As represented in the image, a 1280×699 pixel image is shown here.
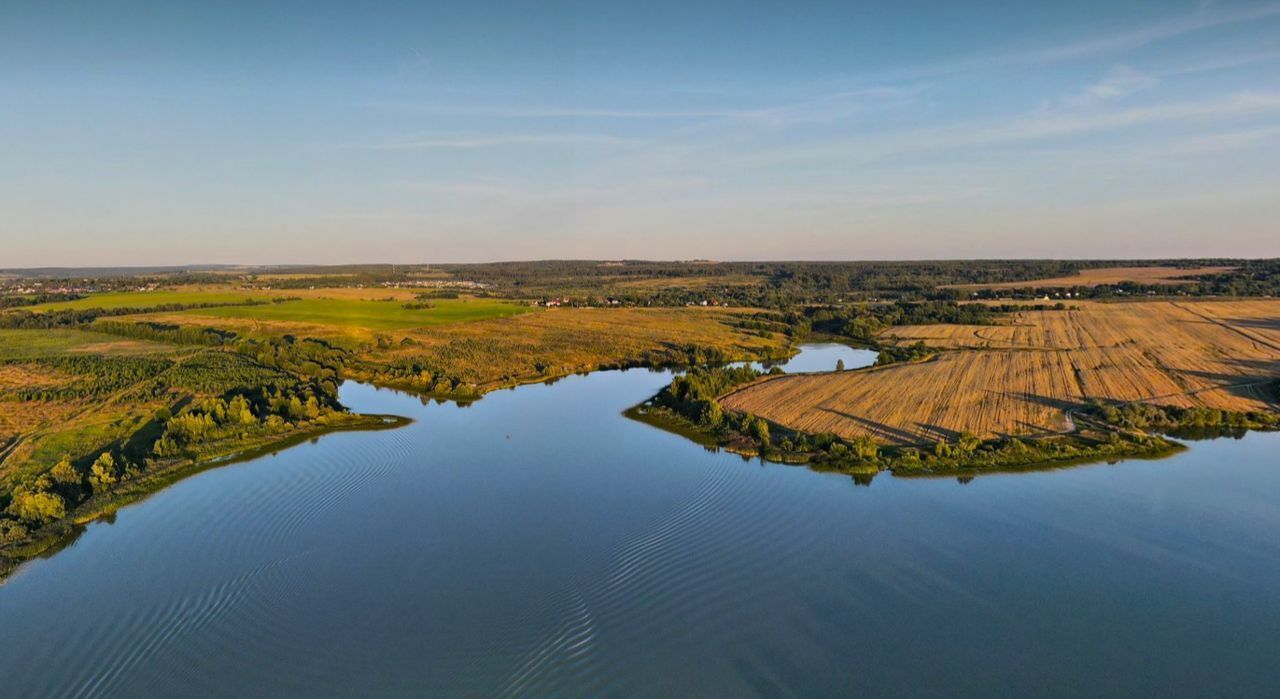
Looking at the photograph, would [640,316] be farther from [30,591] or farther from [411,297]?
[30,591]

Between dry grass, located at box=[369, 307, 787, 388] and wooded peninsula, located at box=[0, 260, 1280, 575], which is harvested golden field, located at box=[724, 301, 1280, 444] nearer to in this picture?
wooded peninsula, located at box=[0, 260, 1280, 575]

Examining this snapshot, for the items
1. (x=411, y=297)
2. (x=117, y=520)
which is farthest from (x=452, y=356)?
(x=411, y=297)

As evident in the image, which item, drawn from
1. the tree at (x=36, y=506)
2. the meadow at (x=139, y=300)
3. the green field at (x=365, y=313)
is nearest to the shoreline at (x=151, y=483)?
the tree at (x=36, y=506)

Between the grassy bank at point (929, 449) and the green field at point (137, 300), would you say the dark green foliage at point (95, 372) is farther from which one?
the green field at point (137, 300)

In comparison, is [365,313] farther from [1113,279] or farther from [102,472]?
[1113,279]

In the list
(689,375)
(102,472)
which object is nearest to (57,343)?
(102,472)

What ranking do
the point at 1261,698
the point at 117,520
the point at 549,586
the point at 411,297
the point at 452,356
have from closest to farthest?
the point at 1261,698 → the point at 549,586 → the point at 117,520 → the point at 452,356 → the point at 411,297
